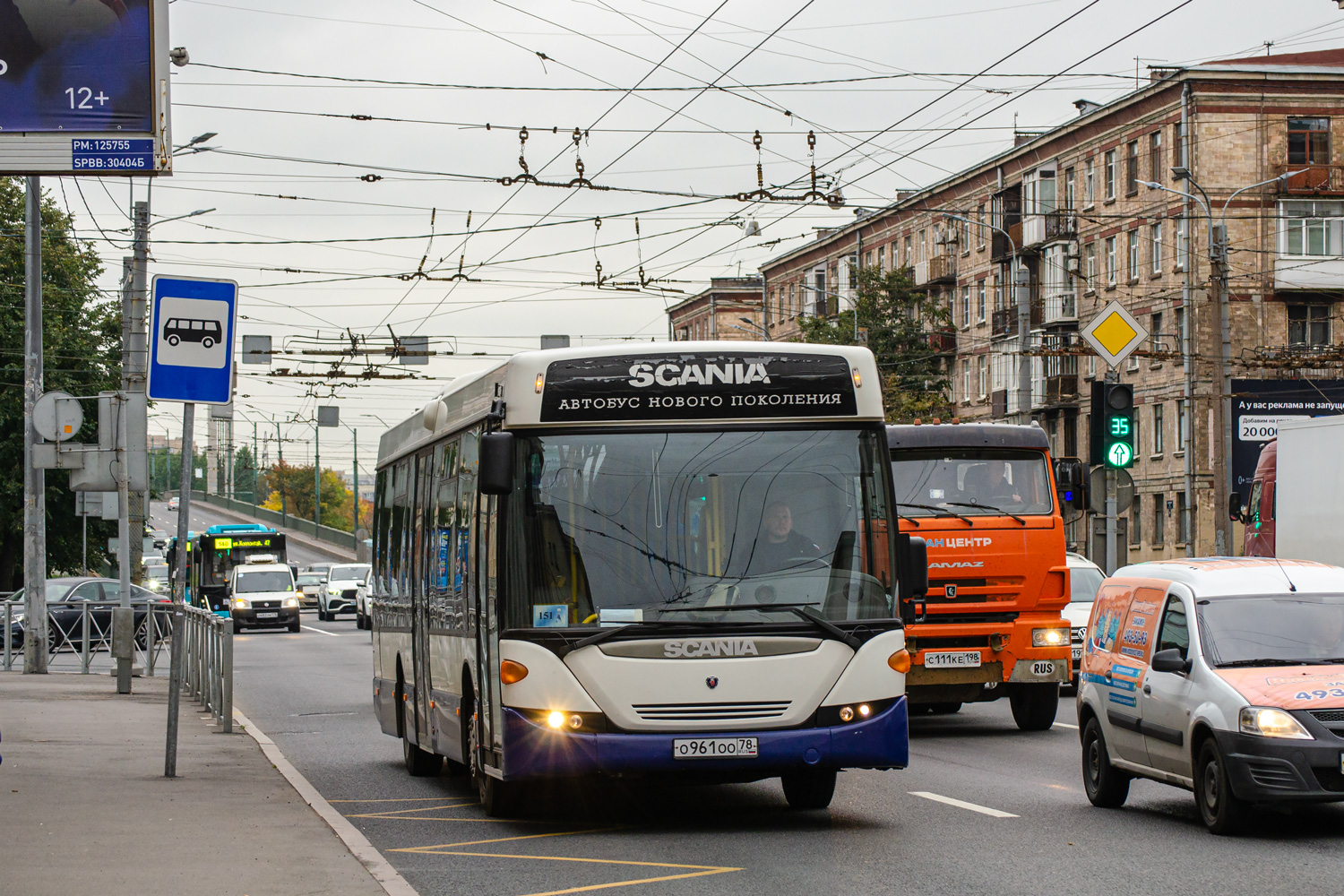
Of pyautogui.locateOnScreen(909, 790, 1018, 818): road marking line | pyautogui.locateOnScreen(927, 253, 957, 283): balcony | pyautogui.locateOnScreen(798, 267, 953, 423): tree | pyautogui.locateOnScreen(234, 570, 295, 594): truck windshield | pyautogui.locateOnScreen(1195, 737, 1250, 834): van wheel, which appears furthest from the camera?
pyautogui.locateOnScreen(927, 253, 957, 283): balcony

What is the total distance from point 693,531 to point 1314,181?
5469 cm

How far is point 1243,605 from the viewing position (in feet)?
37.2

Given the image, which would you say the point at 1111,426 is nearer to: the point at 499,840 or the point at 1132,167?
→ the point at 499,840

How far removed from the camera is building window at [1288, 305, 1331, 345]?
61.2 meters

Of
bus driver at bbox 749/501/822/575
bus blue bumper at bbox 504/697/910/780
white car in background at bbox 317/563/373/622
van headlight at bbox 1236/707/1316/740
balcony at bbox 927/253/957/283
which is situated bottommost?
white car in background at bbox 317/563/373/622

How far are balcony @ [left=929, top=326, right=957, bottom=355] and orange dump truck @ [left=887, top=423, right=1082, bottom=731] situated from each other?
58843 millimetres

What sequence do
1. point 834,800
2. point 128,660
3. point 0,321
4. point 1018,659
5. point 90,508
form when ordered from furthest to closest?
1. point 0,321
2. point 90,508
3. point 128,660
4. point 1018,659
5. point 834,800

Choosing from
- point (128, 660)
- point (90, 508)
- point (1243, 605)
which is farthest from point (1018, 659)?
point (90, 508)

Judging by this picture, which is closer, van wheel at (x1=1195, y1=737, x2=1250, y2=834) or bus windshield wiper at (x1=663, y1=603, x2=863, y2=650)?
van wheel at (x1=1195, y1=737, x2=1250, y2=834)

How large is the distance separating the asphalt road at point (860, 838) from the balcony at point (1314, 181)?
48203 mm

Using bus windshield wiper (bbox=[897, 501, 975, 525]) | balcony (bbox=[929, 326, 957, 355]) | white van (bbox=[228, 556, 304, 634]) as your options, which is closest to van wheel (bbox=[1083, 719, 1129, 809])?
bus windshield wiper (bbox=[897, 501, 975, 525])

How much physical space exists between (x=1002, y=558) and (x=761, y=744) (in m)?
7.36

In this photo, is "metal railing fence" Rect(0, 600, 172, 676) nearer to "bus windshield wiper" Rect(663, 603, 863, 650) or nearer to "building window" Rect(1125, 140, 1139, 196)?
"bus windshield wiper" Rect(663, 603, 863, 650)

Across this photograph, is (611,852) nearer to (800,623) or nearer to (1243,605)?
(800,623)
